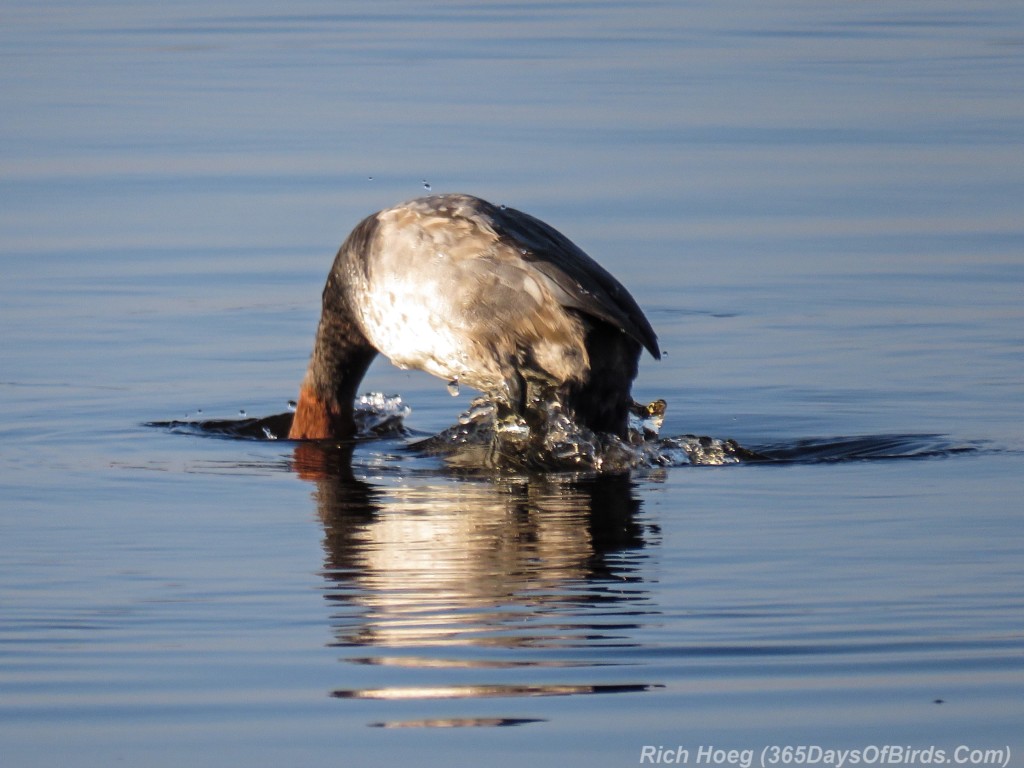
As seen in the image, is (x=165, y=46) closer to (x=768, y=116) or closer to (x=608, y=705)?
(x=768, y=116)

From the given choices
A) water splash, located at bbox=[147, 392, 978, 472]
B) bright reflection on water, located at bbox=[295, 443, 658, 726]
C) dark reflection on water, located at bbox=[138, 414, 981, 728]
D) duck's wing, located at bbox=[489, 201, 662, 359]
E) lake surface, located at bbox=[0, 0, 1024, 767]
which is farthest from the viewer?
water splash, located at bbox=[147, 392, 978, 472]

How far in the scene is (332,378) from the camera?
904cm

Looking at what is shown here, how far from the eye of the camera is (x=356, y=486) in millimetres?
7730

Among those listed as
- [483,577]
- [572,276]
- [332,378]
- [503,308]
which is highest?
[572,276]

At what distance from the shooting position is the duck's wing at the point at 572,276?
762cm

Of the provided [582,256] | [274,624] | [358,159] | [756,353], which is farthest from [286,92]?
[274,624]

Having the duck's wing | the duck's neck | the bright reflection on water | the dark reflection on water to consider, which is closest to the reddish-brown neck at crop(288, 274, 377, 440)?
the duck's neck

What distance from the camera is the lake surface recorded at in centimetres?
484

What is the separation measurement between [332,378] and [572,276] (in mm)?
1672

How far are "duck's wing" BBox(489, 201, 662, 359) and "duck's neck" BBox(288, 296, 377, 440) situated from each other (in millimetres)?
1128

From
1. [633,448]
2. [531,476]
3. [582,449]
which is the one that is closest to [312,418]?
[531,476]

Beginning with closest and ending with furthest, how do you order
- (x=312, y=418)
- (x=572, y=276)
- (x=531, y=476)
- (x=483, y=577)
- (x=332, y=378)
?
(x=483, y=577), (x=572, y=276), (x=531, y=476), (x=312, y=418), (x=332, y=378)

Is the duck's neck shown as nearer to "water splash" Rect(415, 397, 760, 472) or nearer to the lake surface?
the lake surface

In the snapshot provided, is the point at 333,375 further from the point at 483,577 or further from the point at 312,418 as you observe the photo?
the point at 483,577
